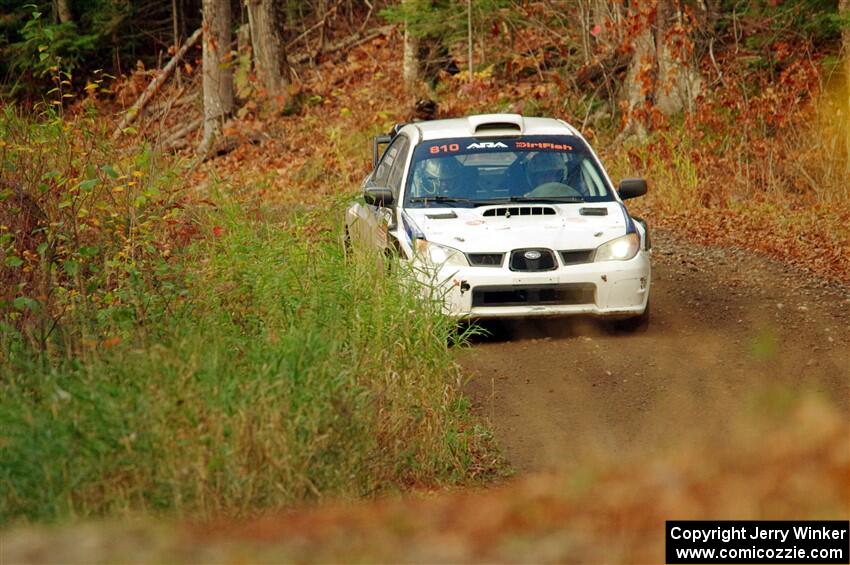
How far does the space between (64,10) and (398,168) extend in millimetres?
22401

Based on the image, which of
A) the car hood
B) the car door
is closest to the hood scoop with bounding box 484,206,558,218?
the car hood

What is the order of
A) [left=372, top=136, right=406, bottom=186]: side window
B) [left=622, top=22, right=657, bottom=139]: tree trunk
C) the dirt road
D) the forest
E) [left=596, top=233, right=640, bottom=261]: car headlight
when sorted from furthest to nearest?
1. [left=622, top=22, right=657, bottom=139]: tree trunk
2. [left=372, top=136, right=406, bottom=186]: side window
3. [left=596, top=233, right=640, bottom=261]: car headlight
4. the dirt road
5. the forest

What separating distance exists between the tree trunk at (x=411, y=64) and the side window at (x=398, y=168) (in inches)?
608

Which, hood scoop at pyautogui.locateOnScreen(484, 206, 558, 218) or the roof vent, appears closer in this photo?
hood scoop at pyautogui.locateOnScreen(484, 206, 558, 218)

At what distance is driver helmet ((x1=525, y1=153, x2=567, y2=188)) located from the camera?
11586mm

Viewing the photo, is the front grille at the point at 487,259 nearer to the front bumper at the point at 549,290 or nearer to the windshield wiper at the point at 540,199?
the front bumper at the point at 549,290

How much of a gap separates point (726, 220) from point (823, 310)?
5.61 meters

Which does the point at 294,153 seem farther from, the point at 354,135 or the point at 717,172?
the point at 717,172

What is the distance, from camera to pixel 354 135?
25.4 metres

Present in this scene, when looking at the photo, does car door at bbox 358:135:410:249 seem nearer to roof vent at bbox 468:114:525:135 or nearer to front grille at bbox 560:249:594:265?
roof vent at bbox 468:114:525:135

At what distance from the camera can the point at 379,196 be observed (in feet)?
35.8

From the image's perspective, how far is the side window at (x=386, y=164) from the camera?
12.5m

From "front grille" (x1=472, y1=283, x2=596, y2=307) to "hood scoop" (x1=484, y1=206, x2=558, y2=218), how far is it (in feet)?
2.23

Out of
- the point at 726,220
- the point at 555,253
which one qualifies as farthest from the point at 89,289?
the point at 726,220
